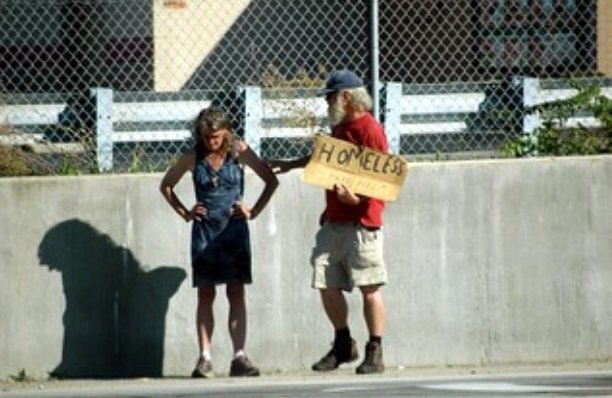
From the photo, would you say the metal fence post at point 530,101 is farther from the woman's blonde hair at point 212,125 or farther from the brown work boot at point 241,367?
the brown work boot at point 241,367

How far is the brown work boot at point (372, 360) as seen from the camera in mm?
11305

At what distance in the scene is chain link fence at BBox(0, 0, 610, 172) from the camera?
12.9 meters

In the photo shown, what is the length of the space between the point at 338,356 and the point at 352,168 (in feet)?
3.82

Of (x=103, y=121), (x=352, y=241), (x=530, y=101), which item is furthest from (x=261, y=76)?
(x=352, y=241)

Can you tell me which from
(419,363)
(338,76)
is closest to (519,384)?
(419,363)

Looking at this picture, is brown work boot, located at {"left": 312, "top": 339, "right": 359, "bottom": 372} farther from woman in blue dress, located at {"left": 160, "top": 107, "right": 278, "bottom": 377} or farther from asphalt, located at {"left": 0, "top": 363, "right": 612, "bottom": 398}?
woman in blue dress, located at {"left": 160, "top": 107, "right": 278, "bottom": 377}

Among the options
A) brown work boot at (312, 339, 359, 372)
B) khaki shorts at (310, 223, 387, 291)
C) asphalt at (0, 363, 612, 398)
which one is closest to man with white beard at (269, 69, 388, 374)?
khaki shorts at (310, 223, 387, 291)

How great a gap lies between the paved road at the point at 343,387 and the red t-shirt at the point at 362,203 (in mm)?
940

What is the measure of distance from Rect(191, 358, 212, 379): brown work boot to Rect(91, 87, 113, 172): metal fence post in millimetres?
1943

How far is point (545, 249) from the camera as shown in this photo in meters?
12.0

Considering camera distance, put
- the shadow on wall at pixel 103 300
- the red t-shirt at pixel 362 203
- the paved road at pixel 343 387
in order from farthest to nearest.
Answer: the shadow on wall at pixel 103 300 < the red t-shirt at pixel 362 203 < the paved road at pixel 343 387

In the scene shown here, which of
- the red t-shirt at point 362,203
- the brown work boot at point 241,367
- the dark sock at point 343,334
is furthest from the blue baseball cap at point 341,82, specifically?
the brown work boot at point 241,367

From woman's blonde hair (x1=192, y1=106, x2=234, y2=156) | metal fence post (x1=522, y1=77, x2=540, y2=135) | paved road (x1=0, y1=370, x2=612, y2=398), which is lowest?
paved road (x1=0, y1=370, x2=612, y2=398)

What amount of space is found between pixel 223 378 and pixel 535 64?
14.4 ft
